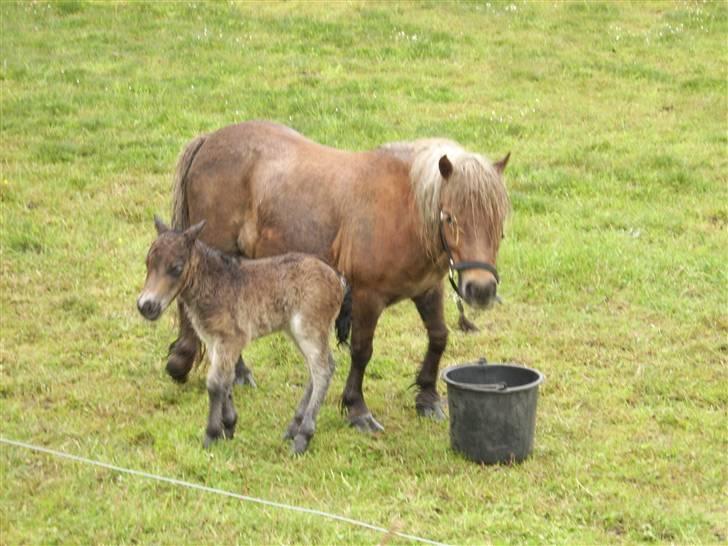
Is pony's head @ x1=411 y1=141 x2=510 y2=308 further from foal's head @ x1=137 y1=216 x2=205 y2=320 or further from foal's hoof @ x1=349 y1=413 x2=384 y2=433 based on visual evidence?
foal's head @ x1=137 y1=216 x2=205 y2=320

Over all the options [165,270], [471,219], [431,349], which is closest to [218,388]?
[165,270]

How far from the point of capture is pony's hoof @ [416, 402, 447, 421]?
7.86 meters

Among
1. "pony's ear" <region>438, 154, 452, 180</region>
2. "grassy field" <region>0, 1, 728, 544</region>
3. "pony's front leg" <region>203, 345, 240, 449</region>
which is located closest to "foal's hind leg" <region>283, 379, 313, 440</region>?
"grassy field" <region>0, 1, 728, 544</region>

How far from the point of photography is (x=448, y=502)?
254 inches

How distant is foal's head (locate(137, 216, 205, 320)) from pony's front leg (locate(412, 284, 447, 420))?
1.70 meters

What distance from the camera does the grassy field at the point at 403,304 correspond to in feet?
21.2

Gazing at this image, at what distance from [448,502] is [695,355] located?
3.16 metres

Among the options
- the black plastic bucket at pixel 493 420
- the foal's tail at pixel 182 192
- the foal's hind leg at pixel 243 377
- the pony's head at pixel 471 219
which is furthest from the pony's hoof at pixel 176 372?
the pony's head at pixel 471 219

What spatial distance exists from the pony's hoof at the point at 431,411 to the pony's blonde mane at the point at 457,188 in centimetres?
123

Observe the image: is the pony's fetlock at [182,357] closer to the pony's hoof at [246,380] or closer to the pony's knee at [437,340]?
the pony's hoof at [246,380]

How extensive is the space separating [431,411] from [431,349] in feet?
1.37

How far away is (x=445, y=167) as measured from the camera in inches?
272

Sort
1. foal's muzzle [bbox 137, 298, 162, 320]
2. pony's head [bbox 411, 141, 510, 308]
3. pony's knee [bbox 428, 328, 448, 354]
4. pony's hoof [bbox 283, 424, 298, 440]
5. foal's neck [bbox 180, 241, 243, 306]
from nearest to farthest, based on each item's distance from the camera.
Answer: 1. foal's muzzle [bbox 137, 298, 162, 320]
2. pony's head [bbox 411, 141, 510, 308]
3. foal's neck [bbox 180, 241, 243, 306]
4. pony's hoof [bbox 283, 424, 298, 440]
5. pony's knee [bbox 428, 328, 448, 354]

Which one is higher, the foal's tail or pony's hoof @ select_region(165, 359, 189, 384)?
the foal's tail
